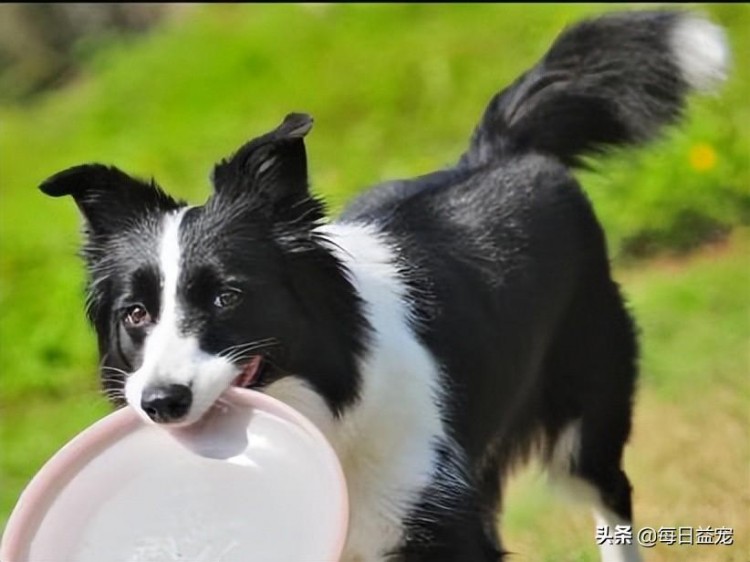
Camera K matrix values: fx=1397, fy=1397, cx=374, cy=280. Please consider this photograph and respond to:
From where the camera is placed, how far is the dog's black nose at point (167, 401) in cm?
269

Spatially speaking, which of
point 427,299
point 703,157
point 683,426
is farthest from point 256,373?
point 703,157

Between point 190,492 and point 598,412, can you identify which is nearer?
point 190,492

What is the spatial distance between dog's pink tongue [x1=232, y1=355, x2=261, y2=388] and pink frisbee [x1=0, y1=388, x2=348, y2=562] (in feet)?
0.12

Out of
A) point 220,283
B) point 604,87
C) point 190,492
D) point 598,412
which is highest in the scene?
point 604,87

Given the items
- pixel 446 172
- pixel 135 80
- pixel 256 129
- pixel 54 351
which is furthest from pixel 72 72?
pixel 446 172

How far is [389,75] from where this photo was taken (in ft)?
29.2

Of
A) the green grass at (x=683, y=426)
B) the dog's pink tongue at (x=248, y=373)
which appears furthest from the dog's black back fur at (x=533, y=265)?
the dog's pink tongue at (x=248, y=373)

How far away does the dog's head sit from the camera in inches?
111

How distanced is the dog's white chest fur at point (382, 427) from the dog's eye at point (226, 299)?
0.33m

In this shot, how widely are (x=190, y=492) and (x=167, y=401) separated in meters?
0.36

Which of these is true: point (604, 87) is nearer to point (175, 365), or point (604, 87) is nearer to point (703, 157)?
point (175, 365)

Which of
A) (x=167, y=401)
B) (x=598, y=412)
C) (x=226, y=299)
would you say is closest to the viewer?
(x=167, y=401)

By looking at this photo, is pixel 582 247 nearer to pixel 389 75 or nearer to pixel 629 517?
pixel 629 517

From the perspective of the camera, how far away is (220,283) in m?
2.88
